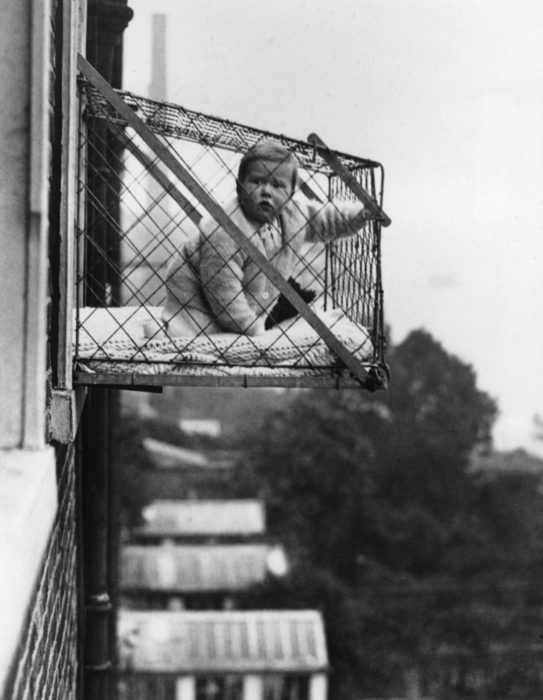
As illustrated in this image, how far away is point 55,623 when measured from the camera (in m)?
3.58

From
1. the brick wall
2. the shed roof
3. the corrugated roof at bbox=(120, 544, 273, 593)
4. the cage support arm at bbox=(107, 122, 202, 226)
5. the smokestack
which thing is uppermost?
the smokestack

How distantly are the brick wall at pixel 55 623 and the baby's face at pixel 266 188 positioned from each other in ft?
3.79

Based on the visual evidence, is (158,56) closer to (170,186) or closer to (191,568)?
(191,568)

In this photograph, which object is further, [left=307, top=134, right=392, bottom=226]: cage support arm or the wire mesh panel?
[left=307, top=134, right=392, bottom=226]: cage support arm

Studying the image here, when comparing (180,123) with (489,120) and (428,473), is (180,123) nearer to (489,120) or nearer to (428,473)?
(489,120)

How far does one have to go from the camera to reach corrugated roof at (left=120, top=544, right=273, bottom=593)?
92.9 ft

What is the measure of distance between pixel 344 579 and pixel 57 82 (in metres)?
29.2

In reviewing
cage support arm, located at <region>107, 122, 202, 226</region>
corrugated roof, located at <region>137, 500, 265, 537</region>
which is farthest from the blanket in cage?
corrugated roof, located at <region>137, 500, 265, 537</region>

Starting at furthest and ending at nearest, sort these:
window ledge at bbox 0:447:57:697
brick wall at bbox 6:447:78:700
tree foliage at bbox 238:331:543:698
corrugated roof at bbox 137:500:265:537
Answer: corrugated roof at bbox 137:500:265:537, tree foliage at bbox 238:331:543:698, brick wall at bbox 6:447:78:700, window ledge at bbox 0:447:57:697

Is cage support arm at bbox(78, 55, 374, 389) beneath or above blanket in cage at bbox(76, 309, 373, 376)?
above

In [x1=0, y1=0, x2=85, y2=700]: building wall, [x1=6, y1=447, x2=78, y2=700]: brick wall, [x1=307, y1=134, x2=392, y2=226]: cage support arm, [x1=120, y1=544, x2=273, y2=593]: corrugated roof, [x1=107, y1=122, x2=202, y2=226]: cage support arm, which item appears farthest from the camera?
[x1=120, y1=544, x2=273, y2=593]: corrugated roof

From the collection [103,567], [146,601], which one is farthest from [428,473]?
[103,567]

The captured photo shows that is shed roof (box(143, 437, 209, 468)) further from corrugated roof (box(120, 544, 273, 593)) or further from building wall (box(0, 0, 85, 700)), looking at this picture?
building wall (box(0, 0, 85, 700))

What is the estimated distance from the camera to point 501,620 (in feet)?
95.6
